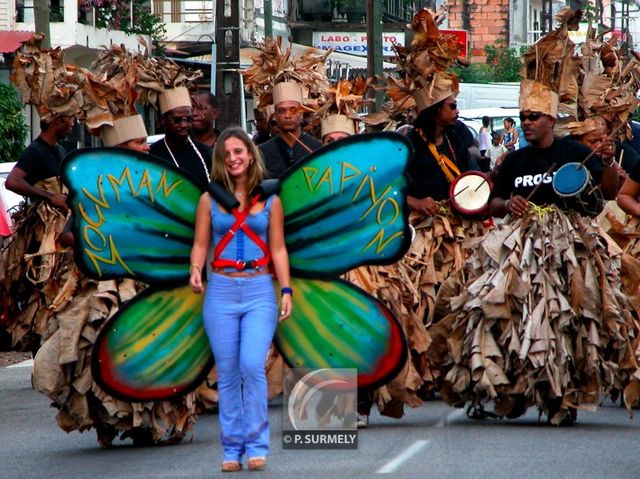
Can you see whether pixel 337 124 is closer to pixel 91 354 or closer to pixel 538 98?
pixel 538 98

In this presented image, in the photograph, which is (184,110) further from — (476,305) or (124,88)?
(476,305)

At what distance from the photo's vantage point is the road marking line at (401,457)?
28.8ft

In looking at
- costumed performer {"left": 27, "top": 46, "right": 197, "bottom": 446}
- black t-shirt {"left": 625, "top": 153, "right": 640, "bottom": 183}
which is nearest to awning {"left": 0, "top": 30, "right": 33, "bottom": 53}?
costumed performer {"left": 27, "top": 46, "right": 197, "bottom": 446}

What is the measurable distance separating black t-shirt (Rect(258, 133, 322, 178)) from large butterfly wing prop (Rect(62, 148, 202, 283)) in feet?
9.41

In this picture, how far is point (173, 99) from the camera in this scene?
10805 millimetres

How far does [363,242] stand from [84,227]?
4.37 ft

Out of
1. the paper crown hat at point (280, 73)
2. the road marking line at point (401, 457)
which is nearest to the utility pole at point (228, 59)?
the paper crown hat at point (280, 73)

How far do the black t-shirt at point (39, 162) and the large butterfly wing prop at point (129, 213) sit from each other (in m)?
4.63

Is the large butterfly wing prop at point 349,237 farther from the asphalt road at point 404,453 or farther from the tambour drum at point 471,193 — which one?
the tambour drum at point 471,193

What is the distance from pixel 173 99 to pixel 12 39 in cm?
2266

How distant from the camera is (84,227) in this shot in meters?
8.74

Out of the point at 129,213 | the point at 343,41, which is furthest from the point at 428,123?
the point at 343,41

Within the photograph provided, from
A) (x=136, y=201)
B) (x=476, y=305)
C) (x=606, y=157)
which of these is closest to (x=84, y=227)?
(x=136, y=201)

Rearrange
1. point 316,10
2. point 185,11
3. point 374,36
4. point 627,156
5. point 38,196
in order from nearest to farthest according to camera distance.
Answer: point 38,196 → point 627,156 → point 374,36 → point 185,11 → point 316,10
